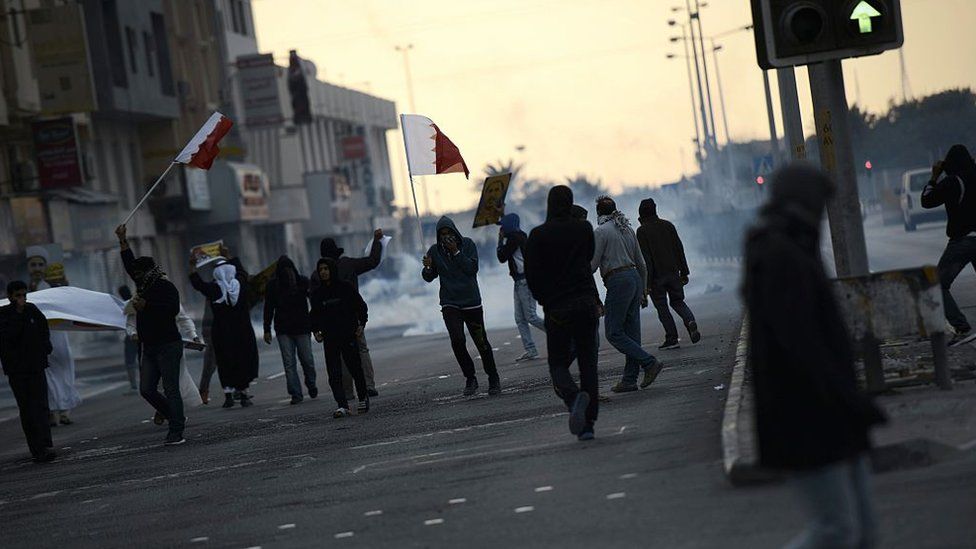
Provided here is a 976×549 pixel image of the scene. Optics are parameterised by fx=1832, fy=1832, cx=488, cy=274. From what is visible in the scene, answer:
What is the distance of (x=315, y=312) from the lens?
1756 cm

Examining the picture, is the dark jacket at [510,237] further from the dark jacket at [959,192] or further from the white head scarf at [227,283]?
the dark jacket at [959,192]

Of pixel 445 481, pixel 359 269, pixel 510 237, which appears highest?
pixel 510 237

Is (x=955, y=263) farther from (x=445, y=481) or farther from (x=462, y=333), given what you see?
(x=445, y=481)

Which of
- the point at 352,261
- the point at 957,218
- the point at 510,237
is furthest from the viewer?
the point at 510,237

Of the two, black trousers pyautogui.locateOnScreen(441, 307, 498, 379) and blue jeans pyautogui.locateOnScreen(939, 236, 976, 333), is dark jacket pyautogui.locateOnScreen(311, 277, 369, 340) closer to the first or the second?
black trousers pyautogui.locateOnScreen(441, 307, 498, 379)

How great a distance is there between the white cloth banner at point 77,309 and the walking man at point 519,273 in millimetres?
4431

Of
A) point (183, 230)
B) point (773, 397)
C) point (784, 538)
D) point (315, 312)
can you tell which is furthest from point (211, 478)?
point (183, 230)

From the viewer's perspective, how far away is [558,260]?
1238 cm

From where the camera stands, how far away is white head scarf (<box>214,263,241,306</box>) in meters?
20.2

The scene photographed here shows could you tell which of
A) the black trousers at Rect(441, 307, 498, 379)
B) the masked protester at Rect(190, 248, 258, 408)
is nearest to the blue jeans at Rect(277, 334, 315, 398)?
the masked protester at Rect(190, 248, 258, 408)

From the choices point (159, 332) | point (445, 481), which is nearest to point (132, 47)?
point (159, 332)

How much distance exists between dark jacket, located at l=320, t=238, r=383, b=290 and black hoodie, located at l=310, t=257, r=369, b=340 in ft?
3.25

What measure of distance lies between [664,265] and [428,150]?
145 inches

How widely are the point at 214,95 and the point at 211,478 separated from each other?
5566 cm
